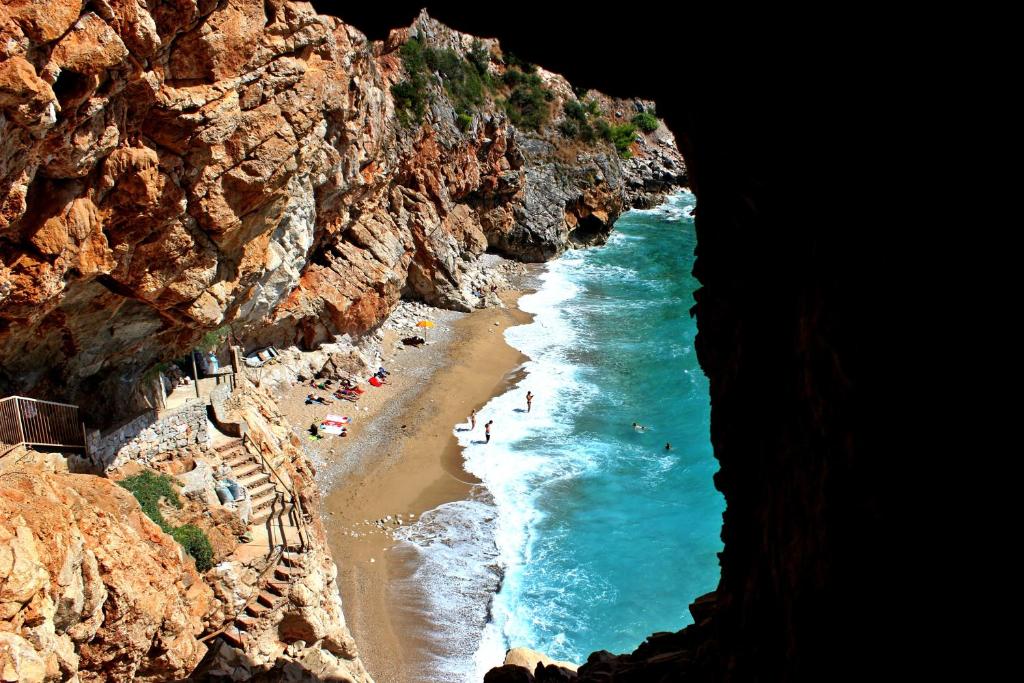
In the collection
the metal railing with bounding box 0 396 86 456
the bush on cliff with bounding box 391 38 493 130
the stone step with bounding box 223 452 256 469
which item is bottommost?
the stone step with bounding box 223 452 256 469


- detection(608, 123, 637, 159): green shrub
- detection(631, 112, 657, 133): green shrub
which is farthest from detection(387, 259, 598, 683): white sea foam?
detection(631, 112, 657, 133): green shrub

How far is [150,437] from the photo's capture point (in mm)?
19375

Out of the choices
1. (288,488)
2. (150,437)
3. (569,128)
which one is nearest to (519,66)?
(569,128)

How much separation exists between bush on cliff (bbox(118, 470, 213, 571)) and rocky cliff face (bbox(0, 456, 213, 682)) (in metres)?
0.67

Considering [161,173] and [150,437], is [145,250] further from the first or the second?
[150,437]

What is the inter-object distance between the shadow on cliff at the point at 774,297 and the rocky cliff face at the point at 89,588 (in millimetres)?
7885

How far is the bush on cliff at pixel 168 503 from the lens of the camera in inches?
659

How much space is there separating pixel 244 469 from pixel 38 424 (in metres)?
5.69

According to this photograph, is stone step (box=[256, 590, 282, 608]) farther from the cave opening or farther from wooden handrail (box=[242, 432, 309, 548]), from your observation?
the cave opening

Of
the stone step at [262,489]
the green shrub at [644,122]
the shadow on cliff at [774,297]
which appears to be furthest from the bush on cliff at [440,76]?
the shadow on cliff at [774,297]

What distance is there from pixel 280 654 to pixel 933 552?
15.2 m

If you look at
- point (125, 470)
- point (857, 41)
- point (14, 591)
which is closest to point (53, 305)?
point (125, 470)

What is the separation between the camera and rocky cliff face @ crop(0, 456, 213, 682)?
9656 mm

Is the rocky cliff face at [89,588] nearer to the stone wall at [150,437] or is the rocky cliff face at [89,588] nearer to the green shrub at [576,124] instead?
the stone wall at [150,437]
